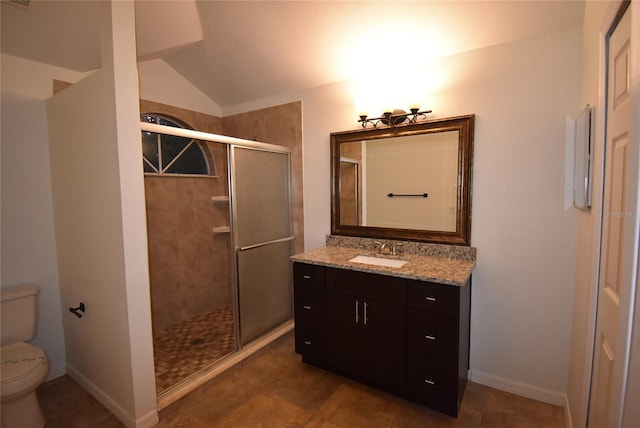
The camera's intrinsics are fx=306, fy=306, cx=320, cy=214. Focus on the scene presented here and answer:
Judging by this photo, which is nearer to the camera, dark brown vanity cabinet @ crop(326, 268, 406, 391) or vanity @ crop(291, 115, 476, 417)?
vanity @ crop(291, 115, 476, 417)

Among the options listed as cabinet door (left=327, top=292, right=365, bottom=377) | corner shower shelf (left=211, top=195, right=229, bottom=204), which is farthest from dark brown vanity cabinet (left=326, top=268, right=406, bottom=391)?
corner shower shelf (left=211, top=195, right=229, bottom=204)

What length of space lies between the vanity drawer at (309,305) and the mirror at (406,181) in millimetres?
659

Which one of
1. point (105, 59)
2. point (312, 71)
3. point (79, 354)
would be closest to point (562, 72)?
point (312, 71)

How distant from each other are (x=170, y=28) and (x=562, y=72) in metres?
2.73

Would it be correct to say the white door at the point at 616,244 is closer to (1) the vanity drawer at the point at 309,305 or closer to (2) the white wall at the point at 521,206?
(2) the white wall at the point at 521,206

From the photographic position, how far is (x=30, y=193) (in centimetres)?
218

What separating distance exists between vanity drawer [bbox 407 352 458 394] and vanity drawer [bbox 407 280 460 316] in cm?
31

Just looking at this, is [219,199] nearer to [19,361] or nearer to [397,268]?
[19,361]

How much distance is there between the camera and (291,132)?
3.03 m

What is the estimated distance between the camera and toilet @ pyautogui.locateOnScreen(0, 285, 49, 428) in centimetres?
166

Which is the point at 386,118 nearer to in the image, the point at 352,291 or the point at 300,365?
the point at 352,291

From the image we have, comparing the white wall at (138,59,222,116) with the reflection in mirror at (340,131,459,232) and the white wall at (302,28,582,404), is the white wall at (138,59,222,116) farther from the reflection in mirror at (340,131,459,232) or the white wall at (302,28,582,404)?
the white wall at (302,28,582,404)

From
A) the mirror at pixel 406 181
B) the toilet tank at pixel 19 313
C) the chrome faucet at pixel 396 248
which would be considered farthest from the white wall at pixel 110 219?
the chrome faucet at pixel 396 248

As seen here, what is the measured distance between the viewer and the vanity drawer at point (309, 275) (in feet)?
7.54
